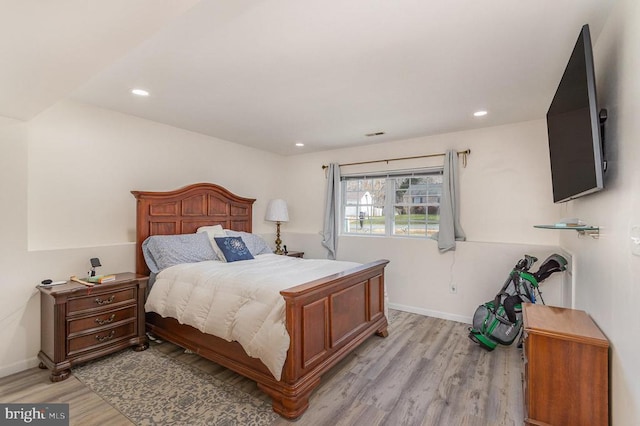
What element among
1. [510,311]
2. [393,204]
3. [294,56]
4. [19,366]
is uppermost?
[294,56]

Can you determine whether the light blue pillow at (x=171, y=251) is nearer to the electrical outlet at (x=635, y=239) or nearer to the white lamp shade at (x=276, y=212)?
the white lamp shade at (x=276, y=212)

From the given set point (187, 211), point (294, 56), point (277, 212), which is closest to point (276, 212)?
point (277, 212)

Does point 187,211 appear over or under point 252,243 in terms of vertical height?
over

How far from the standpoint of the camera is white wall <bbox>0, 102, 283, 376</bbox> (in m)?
2.51

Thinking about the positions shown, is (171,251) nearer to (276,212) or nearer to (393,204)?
(276,212)

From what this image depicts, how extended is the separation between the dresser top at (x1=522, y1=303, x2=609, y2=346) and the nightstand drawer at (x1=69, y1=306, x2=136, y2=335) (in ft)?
10.4

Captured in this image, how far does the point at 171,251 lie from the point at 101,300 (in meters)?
0.75

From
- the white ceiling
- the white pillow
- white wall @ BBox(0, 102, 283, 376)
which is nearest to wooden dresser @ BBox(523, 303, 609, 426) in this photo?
the white ceiling

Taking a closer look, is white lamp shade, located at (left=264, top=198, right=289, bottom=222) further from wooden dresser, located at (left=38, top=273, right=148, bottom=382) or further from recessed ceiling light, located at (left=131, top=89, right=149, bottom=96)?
recessed ceiling light, located at (left=131, top=89, right=149, bottom=96)

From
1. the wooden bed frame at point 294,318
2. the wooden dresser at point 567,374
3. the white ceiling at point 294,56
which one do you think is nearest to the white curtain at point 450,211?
the white ceiling at point 294,56

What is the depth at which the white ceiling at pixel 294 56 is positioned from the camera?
4.48 feet

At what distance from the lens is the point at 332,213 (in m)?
4.81

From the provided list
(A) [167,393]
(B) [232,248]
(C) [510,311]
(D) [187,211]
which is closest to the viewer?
(A) [167,393]

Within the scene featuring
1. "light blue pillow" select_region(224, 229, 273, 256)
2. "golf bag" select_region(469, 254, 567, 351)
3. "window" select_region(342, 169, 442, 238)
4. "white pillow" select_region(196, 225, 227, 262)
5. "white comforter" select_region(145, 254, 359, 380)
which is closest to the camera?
"white comforter" select_region(145, 254, 359, 380)
